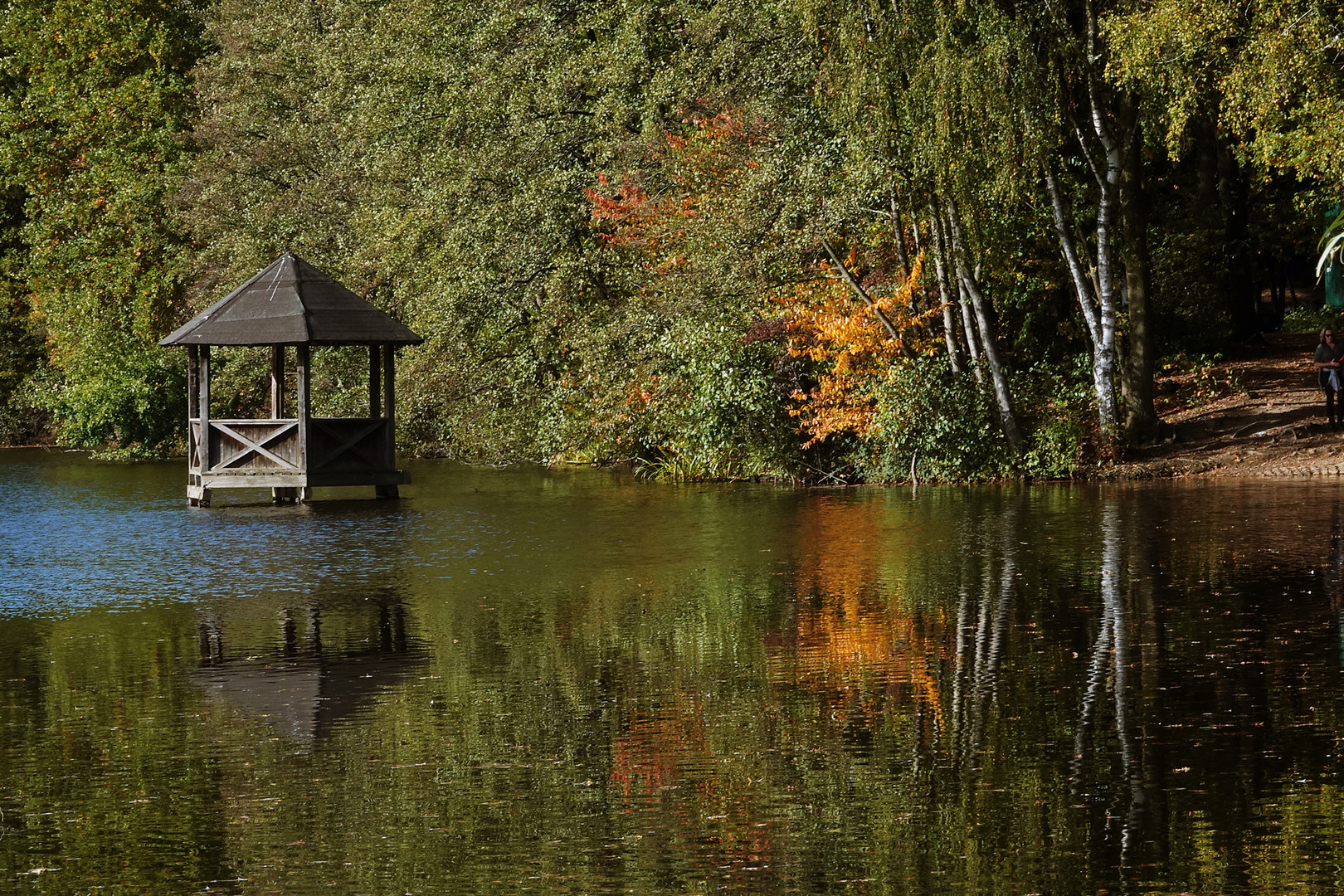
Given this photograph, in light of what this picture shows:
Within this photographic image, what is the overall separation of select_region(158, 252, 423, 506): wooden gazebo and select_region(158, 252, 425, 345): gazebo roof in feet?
0.06

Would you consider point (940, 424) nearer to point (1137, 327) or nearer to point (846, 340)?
point (846, 340)

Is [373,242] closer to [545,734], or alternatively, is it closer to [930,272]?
[930,272]

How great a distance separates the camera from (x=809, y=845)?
568cm

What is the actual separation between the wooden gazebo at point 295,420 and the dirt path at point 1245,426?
1199cm

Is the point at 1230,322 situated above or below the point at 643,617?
above

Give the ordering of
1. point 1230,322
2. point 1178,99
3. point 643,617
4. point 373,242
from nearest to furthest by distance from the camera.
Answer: point 643,617, point 1178,99, point 1230,322, point 373,242

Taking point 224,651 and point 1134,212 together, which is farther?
point 1134,212

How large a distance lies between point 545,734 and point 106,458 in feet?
116

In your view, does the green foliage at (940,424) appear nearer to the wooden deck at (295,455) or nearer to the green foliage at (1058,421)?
the green foliage at (1058,421)

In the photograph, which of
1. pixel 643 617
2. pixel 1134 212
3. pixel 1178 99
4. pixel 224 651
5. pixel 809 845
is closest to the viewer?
pixel 809 845

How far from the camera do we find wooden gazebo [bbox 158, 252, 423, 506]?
23.9m

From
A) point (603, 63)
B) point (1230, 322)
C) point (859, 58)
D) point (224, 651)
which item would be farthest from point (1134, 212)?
point (224, 651)

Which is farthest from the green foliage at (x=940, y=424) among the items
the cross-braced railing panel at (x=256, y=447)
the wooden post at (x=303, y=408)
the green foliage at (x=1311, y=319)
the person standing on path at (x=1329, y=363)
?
the green foliage at (x=1311, y=319)

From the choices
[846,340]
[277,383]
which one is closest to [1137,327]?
[846,340]
